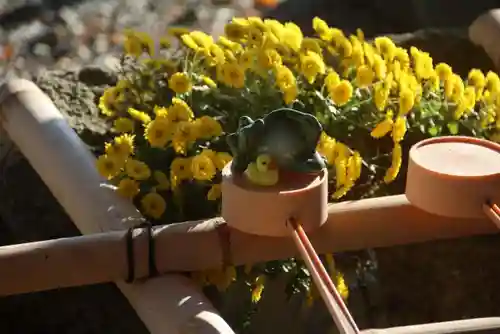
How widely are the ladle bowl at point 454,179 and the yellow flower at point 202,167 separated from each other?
23 cm

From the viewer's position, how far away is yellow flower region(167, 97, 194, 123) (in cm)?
103

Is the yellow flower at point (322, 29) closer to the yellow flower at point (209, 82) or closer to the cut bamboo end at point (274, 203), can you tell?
the yellow flower at point (209, 82)

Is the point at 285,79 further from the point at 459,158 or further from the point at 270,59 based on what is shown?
the point at 459,158

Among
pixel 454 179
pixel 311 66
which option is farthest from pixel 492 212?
pixel 311 66

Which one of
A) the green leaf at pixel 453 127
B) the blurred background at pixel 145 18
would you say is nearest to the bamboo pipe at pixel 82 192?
the green leaf at pixel 453 127

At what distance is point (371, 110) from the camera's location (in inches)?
44.4

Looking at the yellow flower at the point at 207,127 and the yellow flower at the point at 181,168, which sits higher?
the yellow flower at the point at 207,127

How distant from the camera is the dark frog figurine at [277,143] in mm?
896

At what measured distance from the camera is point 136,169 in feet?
3.45

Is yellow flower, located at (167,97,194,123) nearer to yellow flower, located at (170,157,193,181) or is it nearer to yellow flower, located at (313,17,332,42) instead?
yellow flower, located at (170,157,193,181)

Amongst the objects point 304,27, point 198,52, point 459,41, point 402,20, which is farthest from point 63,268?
point 402,20

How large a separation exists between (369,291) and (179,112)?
41 cm

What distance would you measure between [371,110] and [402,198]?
17 cm

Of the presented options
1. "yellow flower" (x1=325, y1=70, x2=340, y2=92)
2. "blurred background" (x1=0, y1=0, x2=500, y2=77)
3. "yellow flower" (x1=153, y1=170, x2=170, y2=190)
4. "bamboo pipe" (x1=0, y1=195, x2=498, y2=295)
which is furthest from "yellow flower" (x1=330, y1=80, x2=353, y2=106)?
"blurred background" (x1=0, y1=0, x2=500, y2=77)
